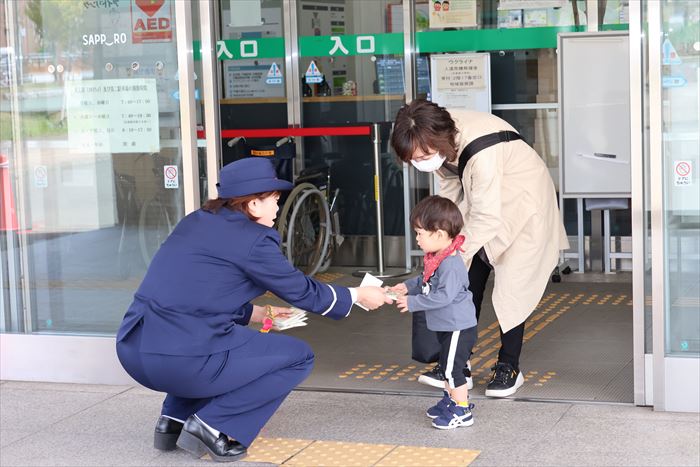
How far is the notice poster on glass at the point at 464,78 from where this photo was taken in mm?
7781

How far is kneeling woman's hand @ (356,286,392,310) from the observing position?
4.04 metres

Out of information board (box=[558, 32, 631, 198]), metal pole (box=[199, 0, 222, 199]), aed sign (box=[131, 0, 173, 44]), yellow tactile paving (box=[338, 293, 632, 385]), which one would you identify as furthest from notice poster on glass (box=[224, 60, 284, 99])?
aed sign (box=[131, 0, 173, 44])

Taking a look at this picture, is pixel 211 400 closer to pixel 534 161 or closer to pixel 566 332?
pixel 534 161

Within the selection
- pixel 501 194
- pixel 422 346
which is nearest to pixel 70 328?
pixel 422 346

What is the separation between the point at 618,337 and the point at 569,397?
1226 millimetres

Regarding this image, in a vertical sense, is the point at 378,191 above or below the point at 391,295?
above

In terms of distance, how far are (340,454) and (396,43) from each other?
4.62 m

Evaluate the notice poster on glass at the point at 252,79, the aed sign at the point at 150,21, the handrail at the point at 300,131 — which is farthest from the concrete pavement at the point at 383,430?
the notice poster on glass at the point at 252,79

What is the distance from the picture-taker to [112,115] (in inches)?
196

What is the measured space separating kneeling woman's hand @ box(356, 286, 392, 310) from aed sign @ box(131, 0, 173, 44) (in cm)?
158

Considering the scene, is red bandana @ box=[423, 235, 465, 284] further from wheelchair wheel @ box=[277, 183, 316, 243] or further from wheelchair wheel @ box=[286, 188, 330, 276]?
wheelchair wheel @ box=[286, 188, 330, 276]

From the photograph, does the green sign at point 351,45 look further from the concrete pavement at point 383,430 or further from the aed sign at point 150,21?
the concrete pavement at point 383,430

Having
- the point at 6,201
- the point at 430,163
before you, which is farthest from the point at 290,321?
the point at 6,201

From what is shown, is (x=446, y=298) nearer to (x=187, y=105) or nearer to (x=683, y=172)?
(x=683, y=172)
